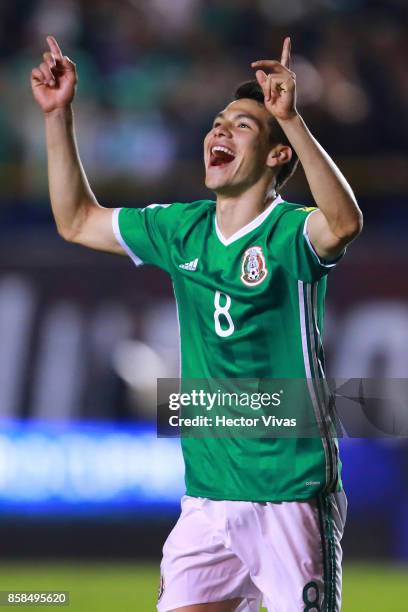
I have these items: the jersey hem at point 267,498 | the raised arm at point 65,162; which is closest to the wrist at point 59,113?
the raised arm at point 65,162

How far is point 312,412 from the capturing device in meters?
4.71

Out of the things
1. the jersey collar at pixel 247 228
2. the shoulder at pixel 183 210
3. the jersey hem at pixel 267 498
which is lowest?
the jersey hem at pixel 267 498

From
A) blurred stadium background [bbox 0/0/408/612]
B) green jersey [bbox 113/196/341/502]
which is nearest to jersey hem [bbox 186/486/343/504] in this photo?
green jersey [bbox 113/196/341/502]

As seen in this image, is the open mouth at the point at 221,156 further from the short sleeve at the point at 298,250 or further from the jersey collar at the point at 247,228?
the short sleeve at the point at 298,250

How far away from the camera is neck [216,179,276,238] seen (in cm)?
480

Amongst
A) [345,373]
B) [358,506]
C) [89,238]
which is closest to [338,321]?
[345,373]

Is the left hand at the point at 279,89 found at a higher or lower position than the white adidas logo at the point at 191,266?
higher

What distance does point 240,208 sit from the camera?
15.8 ft

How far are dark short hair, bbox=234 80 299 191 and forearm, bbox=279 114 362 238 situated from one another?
22.9 inches

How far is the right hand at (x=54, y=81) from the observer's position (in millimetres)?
4957

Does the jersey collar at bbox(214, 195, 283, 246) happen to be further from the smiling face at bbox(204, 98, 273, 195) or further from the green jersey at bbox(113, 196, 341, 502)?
the smiling face at bbox(204, 98, 273, 195)

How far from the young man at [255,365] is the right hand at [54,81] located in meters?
0.58

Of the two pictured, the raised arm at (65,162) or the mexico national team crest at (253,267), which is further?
the raised arm at (65,162)

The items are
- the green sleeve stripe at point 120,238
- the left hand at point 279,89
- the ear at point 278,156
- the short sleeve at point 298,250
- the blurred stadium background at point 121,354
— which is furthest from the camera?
the blurred stadium background at point 121,354
